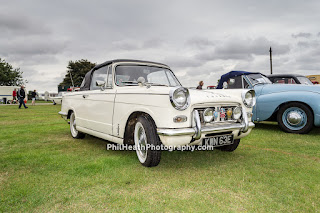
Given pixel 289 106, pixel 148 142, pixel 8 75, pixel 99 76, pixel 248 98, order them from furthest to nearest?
pixel 8 75 < pixel 289 106 < pixel 99 76 < pixel 248 98 < pixel 148 142

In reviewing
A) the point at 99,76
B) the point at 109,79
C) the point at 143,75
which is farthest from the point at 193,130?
the point at 99,76

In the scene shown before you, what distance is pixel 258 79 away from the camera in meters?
6.77

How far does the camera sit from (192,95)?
3.07 m

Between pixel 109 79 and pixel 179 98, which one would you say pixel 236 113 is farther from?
pixel 109 79

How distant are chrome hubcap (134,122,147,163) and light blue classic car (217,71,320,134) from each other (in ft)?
7.63

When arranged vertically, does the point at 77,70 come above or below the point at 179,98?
above

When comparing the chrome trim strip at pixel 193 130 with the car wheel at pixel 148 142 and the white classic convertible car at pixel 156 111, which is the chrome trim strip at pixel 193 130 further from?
the car wheel at pixel 148 142

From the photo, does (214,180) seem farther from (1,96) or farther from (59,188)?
(1,96)

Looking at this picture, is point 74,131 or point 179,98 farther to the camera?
point 74,131

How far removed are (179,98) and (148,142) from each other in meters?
0.70

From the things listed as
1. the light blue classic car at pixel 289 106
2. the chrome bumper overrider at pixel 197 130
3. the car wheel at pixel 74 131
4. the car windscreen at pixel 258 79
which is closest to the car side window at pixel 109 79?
the chrome bumper overrider at pixel 197 130

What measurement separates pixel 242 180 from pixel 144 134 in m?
1.37

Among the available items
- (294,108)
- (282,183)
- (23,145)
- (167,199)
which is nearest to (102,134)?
(23,145)

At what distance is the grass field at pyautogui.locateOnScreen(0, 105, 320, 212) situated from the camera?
7.07 feet
